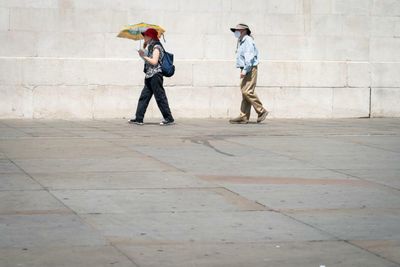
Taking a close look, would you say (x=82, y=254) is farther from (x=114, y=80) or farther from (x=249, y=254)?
(x=114, y=80)

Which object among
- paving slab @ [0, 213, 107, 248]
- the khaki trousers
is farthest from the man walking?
paving slab @ [0, 213, 107, 248]

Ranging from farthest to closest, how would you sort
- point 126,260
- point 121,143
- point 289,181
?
1. point 121,143
2. point 289,181
3. point 126,260

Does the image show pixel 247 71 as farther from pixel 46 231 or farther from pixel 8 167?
pixel 46 231

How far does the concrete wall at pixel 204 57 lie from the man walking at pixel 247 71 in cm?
127

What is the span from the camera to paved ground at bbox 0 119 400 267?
22.0ft

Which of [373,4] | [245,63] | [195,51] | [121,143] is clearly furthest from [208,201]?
[373,4]

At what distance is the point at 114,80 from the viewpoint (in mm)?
17891

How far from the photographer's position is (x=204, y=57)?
18531 mm

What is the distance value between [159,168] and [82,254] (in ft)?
14.1

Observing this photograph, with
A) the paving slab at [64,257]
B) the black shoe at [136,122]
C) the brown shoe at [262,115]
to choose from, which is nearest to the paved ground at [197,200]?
the paving slab at [64,257]

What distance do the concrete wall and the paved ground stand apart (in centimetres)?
285

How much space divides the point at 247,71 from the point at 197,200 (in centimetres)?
865

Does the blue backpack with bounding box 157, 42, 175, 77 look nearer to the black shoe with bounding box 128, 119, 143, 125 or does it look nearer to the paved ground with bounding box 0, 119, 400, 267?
the black shoe with bounding box 128, 119, 143, 125

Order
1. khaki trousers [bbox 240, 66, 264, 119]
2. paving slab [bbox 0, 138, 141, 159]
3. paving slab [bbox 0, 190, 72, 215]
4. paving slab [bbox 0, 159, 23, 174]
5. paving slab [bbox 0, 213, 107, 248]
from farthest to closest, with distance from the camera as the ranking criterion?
1. khaki trousers [bbox 240, 66, 264, 119]
2. paving slab [bbox 0, 138, 141, 159]
3. paving slab [bbox 0, 159, 23, 174]
4. paving slab [bbox 0, 190, 72, 215]
5. paving slab [bbox 0, 213, 107, 248]
